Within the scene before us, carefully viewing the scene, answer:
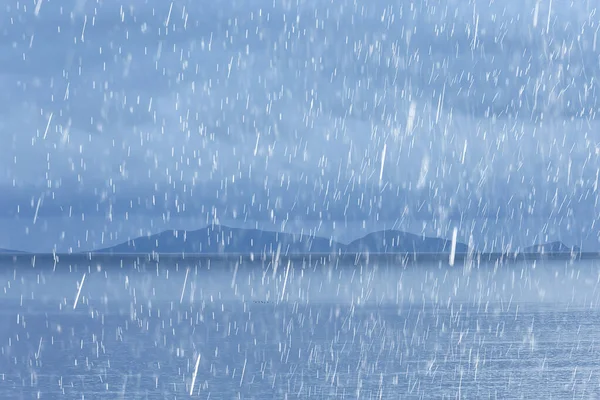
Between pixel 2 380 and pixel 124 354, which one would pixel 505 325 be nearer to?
pixel 124 354

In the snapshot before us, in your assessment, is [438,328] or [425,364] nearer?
[425,364]

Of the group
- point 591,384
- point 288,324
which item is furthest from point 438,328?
point 591,384

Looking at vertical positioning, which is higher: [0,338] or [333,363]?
[333,363]

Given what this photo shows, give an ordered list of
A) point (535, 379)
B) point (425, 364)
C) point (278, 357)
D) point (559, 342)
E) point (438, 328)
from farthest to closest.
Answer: point (438, 328) < point (559, 342) < point (278, 357) < point (425, 364) < point (535, 379)

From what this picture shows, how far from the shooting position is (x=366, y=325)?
40.3 m

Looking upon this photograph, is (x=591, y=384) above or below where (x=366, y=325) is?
above

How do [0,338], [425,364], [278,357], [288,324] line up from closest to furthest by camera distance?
[425,364] → [278,357] → [0,338] → [288,324]

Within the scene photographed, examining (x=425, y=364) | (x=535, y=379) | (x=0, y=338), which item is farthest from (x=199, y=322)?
(x=535, y=379)

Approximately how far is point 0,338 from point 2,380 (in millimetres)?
12519

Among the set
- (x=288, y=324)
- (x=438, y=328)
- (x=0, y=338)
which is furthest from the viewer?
(x=288, y=324)

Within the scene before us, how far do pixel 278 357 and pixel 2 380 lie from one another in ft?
25.2

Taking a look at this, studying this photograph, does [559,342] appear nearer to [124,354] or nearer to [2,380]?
[124,354]

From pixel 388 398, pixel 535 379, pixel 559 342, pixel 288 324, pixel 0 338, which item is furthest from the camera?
pixel 288 324

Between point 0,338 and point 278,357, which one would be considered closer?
point 278,357
